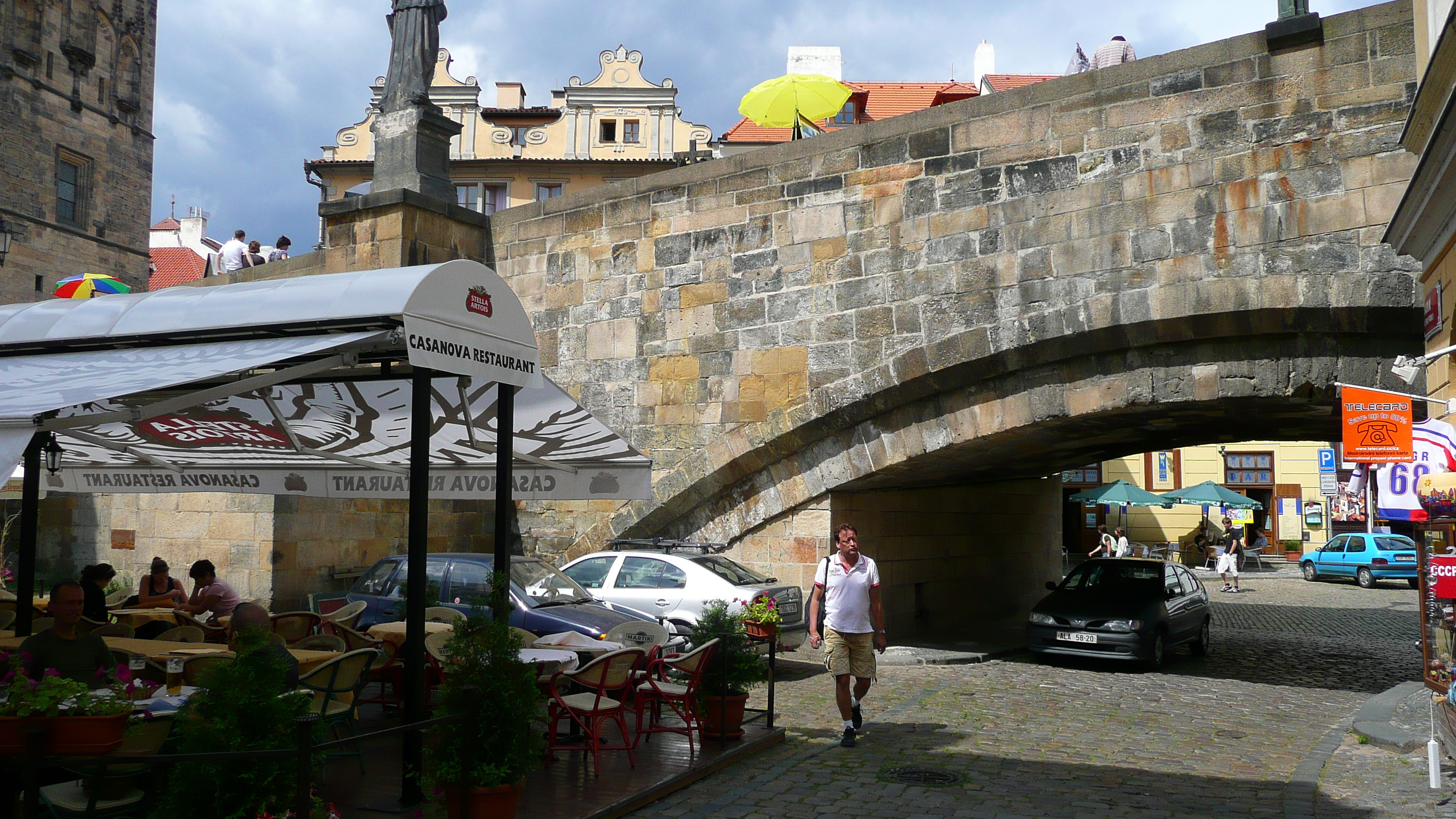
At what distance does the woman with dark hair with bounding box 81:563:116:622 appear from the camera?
343 inches

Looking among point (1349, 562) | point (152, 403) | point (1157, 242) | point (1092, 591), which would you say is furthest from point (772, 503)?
point (1349, 562)

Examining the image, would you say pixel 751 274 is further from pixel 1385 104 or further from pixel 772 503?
pixel 1385 104

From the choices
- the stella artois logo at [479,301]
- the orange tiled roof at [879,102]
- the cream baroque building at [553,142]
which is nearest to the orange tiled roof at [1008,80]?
the orange tiled roof at [879,102]

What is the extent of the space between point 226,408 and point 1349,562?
2828 centimetres

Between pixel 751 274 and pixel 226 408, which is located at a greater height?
pixel 751 274

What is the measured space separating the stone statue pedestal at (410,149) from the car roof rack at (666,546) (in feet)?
17.2

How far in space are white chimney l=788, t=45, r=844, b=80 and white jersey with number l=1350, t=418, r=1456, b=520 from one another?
32690 millimetres

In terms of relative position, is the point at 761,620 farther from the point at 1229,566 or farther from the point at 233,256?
the point at 1229,566

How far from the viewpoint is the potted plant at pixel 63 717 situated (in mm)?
4281

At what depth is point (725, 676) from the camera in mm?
7211

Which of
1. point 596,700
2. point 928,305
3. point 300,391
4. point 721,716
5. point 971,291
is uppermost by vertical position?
point 971,291

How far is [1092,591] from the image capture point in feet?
43.2

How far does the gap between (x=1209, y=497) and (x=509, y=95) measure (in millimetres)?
33059

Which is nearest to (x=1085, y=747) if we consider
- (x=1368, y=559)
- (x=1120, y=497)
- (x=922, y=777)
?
(x=922, y=777)
